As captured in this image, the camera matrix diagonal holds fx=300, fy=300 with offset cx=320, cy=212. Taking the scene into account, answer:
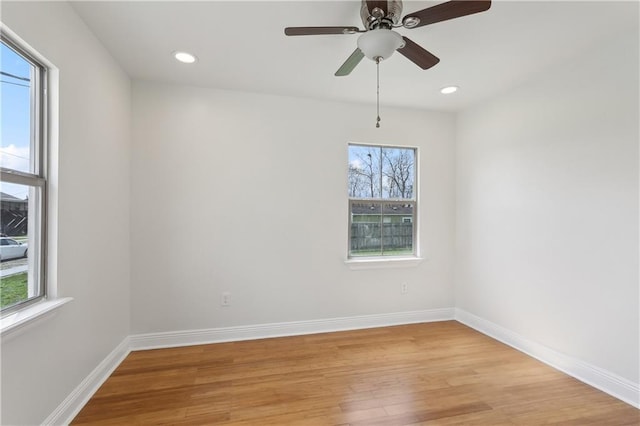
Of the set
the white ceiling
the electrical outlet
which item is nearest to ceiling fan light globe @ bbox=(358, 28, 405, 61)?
the white ceiling

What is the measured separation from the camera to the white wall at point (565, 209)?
2.10 metres

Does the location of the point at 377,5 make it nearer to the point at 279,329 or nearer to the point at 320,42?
the point at 320,42

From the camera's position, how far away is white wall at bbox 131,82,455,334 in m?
2.89

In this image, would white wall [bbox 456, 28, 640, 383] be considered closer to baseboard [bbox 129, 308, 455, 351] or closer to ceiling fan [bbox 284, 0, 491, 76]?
baseboard [bbox 129, 308, 455, 351]

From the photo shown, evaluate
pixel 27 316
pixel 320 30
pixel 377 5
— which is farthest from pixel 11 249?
pixel 377 5

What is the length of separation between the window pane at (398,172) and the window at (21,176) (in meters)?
3.04

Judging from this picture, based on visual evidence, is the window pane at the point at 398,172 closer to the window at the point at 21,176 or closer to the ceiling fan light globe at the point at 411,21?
the ceiling fan light globe at the point at 411,21

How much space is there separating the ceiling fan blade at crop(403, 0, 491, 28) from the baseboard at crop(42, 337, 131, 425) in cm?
296

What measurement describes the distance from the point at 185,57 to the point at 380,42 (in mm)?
1629

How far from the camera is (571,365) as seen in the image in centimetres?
242

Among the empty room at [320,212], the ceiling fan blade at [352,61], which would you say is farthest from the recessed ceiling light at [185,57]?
the ceiling fan blade at [352,61]

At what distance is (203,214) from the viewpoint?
3004 mm

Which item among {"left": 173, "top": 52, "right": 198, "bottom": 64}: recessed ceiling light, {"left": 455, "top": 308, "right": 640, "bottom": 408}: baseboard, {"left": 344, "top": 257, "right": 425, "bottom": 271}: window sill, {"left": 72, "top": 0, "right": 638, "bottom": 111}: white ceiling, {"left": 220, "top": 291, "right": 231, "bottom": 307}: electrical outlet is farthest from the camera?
{"left": 344, "top": 257, "right": 425, "bottom": 271}: window sill

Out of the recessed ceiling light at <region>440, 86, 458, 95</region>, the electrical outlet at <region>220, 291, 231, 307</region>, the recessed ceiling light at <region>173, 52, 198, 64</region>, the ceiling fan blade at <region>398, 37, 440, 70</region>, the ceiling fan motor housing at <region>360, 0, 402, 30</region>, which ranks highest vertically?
the recessed ceiling light at <region>440, 86, 458, 95</region>
